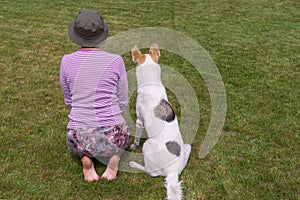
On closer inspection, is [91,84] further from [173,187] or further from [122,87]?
[173,187]

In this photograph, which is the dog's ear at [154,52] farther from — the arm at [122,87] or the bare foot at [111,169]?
the bare foot at [111,169]

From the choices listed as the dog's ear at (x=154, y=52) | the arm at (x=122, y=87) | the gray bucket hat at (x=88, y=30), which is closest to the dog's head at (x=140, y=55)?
the dog's ear at (x=154, y=52)

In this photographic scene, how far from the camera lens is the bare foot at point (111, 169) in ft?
11.2

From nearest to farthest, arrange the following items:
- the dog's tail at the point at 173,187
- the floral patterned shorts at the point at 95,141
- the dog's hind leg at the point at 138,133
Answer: the dog's tail at the point at 173,187 < the floral patterned shorts at the point at 95,141 < the dog's hind leg at the point at 138,133

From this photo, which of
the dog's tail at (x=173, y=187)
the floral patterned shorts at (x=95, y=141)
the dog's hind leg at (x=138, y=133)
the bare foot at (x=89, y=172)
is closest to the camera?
the dog's tail at (x=173, y=187)

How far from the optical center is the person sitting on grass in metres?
3.20

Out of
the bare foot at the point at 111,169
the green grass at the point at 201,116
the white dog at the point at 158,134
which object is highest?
the white dog at the point at 158,134

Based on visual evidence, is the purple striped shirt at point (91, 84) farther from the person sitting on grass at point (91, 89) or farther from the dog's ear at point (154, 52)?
the dog's ear at point (154, 52)

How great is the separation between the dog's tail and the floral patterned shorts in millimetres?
589

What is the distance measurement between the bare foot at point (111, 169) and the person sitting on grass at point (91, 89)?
0.08 metres

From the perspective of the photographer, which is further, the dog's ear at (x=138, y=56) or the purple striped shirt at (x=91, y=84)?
the dog's ear at (x=138, y=56)

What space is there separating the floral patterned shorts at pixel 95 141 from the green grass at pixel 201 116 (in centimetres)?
32

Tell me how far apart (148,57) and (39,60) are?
3.27 m

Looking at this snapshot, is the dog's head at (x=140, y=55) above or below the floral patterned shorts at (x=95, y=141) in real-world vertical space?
above
